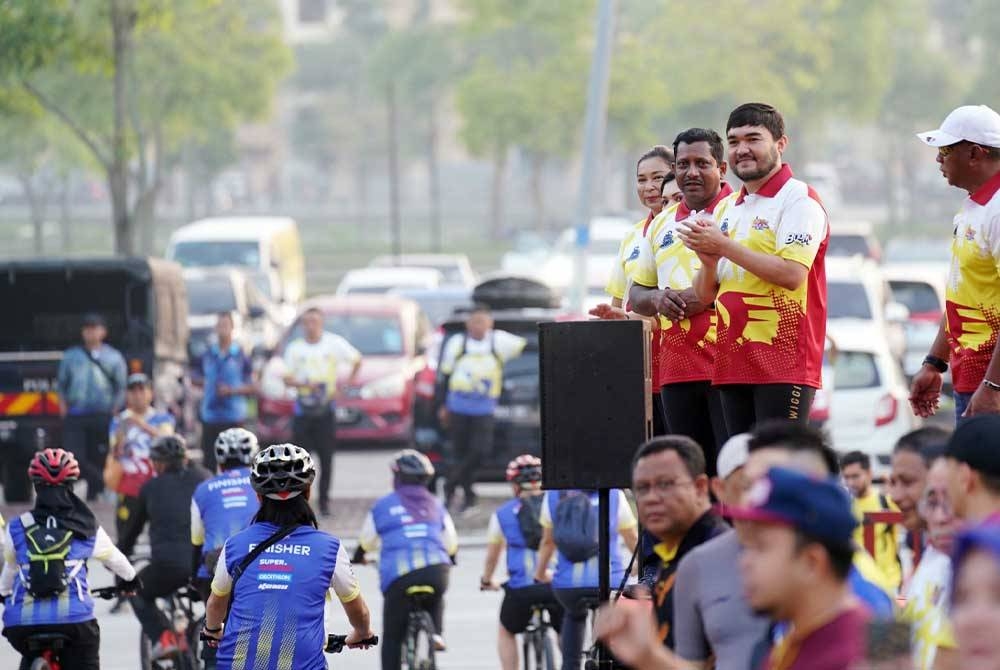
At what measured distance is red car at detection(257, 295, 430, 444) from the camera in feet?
74.3

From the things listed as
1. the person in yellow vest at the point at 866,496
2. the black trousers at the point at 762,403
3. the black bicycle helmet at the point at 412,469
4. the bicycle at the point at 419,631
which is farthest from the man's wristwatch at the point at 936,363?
the black bicycle helmet at the point at 412,469

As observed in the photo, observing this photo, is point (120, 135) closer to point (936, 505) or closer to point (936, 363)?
point (936, 363)

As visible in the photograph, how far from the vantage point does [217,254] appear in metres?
35.4

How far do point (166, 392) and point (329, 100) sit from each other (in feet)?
195

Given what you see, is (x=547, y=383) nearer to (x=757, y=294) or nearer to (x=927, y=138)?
(x=757, y=294)

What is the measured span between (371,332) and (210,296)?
4482mm

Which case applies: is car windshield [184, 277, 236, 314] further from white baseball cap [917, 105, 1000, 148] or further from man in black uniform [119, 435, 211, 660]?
white baseball cap [917, 105, 1000, 148]

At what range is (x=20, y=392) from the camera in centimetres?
2066

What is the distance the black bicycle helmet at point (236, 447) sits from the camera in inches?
452

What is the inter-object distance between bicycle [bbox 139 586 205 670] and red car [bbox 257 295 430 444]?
8339 mm

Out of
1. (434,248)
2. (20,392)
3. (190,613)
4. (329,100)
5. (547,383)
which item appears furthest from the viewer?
(329,100)

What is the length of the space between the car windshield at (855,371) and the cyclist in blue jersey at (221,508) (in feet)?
32.5

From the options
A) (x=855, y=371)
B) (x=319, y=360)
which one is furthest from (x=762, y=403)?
(x=855, y=371)

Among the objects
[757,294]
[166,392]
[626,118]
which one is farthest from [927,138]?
[626,118]
